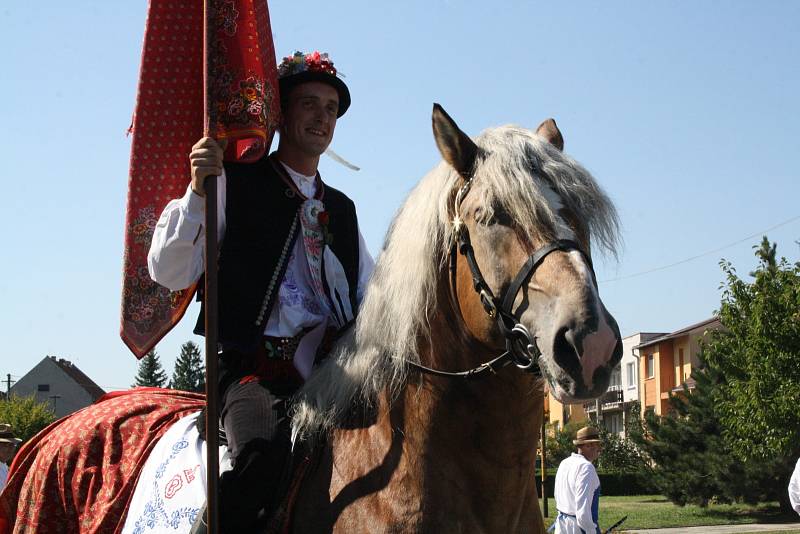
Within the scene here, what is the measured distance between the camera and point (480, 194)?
329 cm

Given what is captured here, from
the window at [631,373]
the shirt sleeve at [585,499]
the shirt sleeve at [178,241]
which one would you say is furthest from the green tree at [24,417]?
the window at [631,373]

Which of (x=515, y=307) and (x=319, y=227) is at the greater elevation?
(x=319, y=227)

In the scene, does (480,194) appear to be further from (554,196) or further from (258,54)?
(258,54)

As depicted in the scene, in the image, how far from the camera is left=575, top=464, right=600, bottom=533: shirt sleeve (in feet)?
37.5

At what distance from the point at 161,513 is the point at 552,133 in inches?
88.0

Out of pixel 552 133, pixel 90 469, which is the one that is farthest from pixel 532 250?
pixel 90 469

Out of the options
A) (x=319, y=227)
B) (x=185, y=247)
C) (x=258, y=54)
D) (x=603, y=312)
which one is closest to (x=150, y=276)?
(x=185, y=247)

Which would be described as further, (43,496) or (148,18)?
(43,496)

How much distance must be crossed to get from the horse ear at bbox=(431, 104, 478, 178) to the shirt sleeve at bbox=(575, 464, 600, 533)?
8867 mm

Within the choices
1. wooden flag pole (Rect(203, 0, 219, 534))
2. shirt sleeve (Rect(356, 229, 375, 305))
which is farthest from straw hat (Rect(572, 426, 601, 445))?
wooden flag pole (Rect(203, 0, 219, 534))

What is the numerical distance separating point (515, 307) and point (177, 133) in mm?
1845

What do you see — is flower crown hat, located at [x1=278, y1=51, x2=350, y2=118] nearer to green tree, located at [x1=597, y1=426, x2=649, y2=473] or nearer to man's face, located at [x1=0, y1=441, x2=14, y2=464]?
man's face, located at [x1=0, y1=441, x2=14, y2=464]

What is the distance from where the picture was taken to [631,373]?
2707 inches

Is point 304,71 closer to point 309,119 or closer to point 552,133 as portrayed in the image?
point 309,119
